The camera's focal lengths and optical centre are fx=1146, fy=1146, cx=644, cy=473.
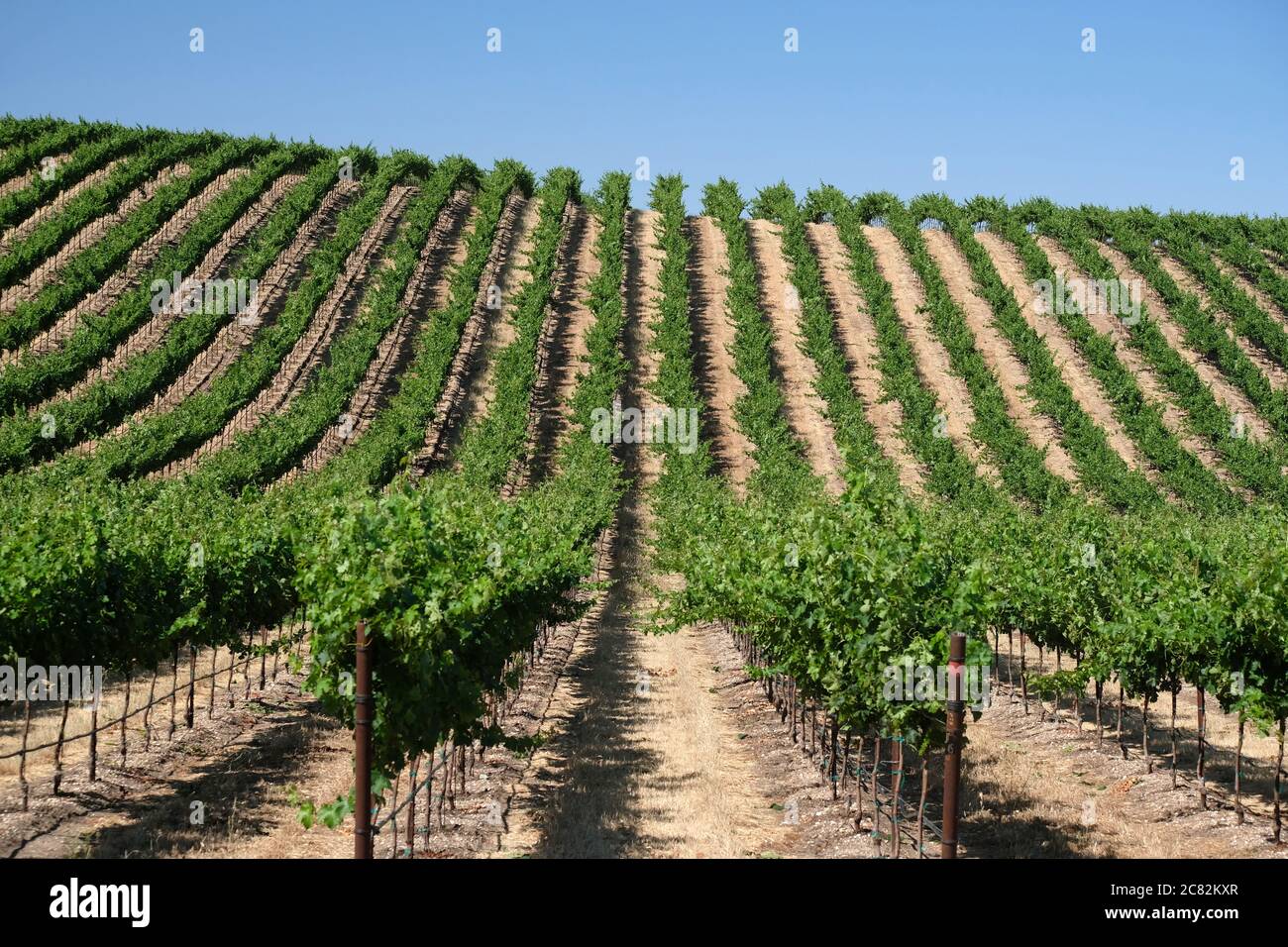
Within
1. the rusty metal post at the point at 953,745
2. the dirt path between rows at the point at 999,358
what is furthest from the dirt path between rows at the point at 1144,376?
the rusty metal post at the point at 953,745

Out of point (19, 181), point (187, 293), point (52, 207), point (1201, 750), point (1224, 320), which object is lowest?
point (1201, 750)

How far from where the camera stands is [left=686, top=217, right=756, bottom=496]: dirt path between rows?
5369 cm

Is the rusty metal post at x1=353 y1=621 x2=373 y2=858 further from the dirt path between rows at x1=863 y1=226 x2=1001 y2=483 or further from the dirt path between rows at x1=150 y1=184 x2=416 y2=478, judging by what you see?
the dirt path between rows at x1=863 y1=226 x2=1001 y2=483

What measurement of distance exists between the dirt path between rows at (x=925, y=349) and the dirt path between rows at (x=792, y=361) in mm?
5645

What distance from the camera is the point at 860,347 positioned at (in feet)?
206

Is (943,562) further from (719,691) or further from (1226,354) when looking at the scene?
(1226,354)

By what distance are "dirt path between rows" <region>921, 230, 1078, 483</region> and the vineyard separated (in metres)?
0.33

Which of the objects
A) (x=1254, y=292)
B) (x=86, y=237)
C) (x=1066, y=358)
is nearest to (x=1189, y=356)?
(x=1066, y=358)

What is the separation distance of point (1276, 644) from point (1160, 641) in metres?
2.71

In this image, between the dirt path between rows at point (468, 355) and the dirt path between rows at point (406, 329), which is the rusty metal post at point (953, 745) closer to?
the dirt path between rows at point (406, 329)

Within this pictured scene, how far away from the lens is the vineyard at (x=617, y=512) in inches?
555

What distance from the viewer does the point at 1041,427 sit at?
54562 mm

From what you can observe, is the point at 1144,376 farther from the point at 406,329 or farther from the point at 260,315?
the point at 260,315

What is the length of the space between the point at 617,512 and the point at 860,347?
21.3m
